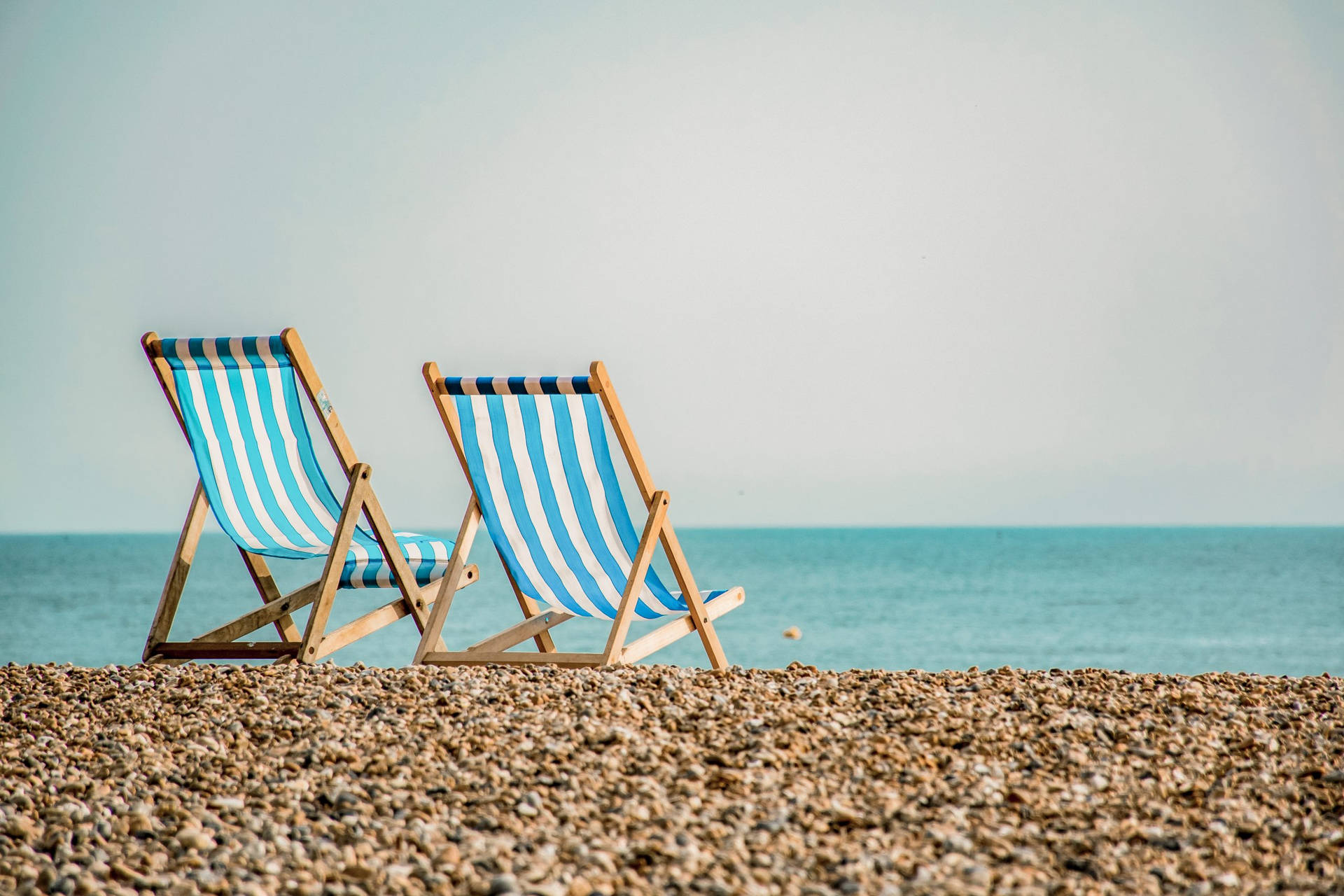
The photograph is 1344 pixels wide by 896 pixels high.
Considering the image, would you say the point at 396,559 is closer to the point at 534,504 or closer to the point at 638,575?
the point at 534,504

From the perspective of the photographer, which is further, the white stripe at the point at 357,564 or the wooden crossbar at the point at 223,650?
the white stripe at the point at 357,564

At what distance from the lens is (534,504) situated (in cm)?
414

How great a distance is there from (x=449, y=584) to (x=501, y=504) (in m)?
0.32

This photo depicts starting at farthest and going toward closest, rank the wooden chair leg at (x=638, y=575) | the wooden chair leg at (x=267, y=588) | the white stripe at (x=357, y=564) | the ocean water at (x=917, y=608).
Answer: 1. the ocean water at (x=917, y=608)
2. the wooden chair leg at (x=267, y=588)
3. the white stripe at (x=357, y=564)
4. the wooden chair leg at (x=638, y=575)

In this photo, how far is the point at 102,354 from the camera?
41.4 metres

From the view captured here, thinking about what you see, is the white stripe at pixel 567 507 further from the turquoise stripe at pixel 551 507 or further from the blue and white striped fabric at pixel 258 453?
the blue and white striped fabric at pixel 258 453

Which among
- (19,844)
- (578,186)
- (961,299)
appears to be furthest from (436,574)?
(961,299)

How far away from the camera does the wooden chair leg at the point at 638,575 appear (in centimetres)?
382

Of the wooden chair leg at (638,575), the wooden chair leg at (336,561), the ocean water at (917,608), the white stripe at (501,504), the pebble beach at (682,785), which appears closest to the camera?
the pebble beach at (682,785)

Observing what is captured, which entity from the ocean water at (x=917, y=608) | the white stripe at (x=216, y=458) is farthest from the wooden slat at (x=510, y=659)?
the ocean water at (x=917, y=608)

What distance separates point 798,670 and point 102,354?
141 feet

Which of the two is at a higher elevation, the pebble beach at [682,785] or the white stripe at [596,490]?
the white stripe at [596,490]

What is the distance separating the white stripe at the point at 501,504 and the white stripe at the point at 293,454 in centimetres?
56

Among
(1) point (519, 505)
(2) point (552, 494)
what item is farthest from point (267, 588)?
(2) point (552, 494)
